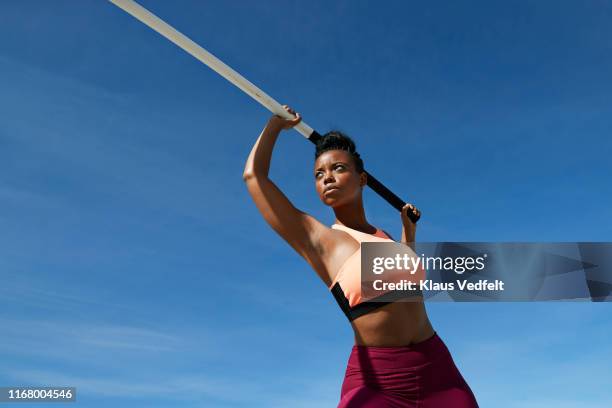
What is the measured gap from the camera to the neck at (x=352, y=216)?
5832 mm

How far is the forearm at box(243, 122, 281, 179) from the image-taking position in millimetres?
5441

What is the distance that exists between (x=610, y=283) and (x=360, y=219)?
2358mm

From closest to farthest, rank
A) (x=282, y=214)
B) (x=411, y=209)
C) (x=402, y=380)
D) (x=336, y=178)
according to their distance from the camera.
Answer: (x=402, y=380) < (x=282, y=214) < (x=336, y=178) < (x=411, y=209)

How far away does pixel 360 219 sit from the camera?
5.89 meters

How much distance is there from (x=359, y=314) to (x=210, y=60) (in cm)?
242

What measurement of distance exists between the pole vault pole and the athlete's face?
14.0 inches

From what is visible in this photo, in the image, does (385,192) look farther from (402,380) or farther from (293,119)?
(402,380)

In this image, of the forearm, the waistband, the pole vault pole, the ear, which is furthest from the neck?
the waistband

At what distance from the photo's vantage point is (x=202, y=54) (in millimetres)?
5758

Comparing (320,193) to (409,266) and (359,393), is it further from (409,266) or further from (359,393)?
(359,393)

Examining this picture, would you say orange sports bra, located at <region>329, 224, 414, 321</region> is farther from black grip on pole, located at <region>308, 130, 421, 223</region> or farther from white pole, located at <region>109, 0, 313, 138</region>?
white pole, located at <region>109, 0, 313, 138</region>

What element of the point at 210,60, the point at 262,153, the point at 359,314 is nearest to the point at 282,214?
the point at 262,153

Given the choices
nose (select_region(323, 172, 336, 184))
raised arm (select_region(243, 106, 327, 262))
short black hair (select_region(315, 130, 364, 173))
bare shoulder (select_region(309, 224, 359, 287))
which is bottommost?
bare shoulder (select_region(309, 224, 359, 287))

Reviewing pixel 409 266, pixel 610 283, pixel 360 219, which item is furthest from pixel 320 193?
pixel 610 283
